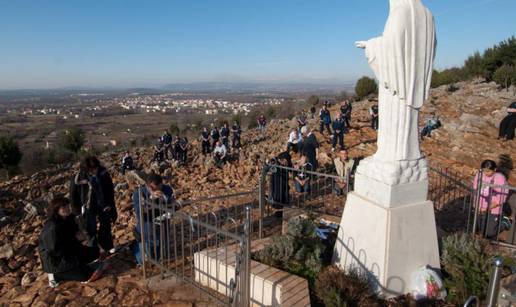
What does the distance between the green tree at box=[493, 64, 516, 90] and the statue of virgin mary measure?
28702 mm

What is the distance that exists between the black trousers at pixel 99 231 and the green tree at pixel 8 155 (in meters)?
28.6

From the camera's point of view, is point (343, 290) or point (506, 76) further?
point (506, 76)

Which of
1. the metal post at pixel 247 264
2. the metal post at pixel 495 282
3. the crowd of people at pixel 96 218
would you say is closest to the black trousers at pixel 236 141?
the crowd of people at pixel 96 218

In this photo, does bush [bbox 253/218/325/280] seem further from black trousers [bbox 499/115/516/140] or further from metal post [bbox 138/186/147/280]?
black trousers [bbox 499/115/516/140]

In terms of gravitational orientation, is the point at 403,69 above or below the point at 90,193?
above

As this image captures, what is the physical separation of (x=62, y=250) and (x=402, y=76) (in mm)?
4449

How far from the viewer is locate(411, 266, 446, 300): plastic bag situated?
379cm

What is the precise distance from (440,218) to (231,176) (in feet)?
21.7

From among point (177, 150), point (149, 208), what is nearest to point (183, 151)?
point (177, 150)

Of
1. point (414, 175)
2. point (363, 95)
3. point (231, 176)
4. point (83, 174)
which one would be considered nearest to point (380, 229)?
point (414, 175)

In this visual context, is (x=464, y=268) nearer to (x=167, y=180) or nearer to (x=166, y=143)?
(x=167, y=180)

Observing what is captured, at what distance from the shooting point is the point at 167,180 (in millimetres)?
12250

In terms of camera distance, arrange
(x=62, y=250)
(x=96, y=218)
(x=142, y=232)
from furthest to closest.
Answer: (x=96, y=218), (x=142, y=232), (x=62, y=250)

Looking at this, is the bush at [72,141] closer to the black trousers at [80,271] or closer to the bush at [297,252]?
the black trousers at [80,271]
